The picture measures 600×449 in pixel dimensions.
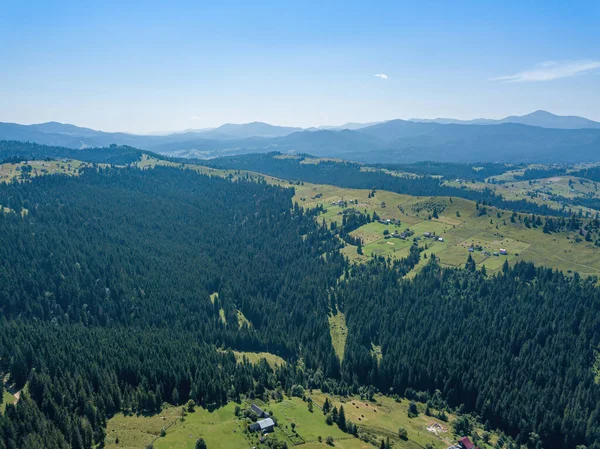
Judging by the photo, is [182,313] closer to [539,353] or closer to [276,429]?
[276,429]

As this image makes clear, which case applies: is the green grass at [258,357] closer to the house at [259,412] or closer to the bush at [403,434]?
the house at [259,412]

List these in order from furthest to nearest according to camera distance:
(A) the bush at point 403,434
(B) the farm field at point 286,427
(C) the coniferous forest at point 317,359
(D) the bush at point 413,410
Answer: (D) the bush at point 413,410 < (A) the bush at point 403,434 < (C) the coniferous forest at point 317,359 < (B) the farm field at point 286,427

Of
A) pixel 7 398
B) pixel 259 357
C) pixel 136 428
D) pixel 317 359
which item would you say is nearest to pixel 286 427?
pixel 136 428

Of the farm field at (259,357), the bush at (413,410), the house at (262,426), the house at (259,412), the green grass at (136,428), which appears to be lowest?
the farm field at (259,357)

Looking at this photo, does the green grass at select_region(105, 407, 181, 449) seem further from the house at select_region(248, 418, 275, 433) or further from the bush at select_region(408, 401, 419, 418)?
the bush at select_region(408, 401, 419, 418)

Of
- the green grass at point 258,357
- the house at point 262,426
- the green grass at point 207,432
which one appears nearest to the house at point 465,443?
the house at point 262,426

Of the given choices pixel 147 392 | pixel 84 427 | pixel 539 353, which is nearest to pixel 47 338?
pixel 147 392
